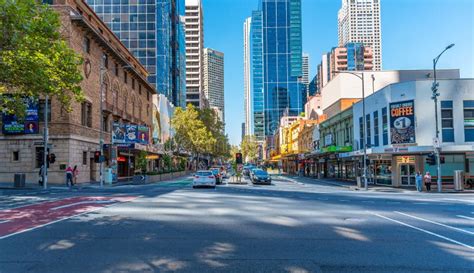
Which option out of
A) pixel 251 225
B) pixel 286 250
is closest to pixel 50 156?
pixel 251 225

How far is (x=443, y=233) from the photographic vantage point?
36.2 ft

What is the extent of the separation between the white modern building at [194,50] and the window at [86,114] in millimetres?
112315

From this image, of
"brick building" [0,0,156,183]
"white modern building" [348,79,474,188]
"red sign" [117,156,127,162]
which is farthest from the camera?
"red sign" [117,156,127,162]

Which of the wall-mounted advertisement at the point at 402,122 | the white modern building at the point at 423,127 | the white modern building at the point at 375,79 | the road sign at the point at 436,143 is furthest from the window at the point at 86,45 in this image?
the white modern building at the point at 375,79

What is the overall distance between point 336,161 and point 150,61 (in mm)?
42939

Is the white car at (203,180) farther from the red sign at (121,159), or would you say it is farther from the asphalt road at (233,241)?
the red sign at (121,159)

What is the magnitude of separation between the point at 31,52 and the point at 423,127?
97.5ft

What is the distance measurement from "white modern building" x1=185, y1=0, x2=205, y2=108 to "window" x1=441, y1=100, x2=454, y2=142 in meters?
125

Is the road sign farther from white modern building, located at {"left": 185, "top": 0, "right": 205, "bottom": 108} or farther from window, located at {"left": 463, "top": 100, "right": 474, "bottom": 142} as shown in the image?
white modern building, located at {"left": 185, "top": 0, "right": 205, "bottom": 108}

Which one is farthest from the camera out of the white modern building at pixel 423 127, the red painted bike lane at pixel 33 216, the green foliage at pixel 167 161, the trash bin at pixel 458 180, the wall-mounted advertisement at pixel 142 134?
the green foliage at pixel 167 161

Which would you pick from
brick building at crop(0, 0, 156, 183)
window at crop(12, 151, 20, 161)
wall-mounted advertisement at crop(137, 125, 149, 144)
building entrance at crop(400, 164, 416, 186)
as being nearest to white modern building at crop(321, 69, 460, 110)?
building entrance at crop(400, 164, 416, 186)

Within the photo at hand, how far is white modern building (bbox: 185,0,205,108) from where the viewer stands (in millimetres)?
154875

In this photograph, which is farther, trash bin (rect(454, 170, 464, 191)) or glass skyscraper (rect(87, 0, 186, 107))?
glass skyscraper (rect(87, 0, 186, 107))

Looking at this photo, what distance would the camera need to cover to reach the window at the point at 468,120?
33188 millimetres
